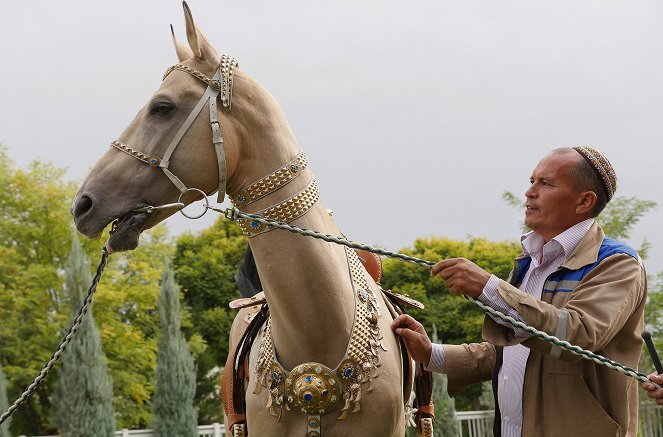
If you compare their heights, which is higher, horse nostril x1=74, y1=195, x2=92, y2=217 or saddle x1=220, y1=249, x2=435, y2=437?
horse nostril x1=74, y1=195, x2=92, y2=217

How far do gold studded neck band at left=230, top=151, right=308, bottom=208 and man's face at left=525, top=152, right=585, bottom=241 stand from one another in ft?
3.22

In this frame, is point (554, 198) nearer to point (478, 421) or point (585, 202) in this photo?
point (585, 202)

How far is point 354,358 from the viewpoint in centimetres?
379

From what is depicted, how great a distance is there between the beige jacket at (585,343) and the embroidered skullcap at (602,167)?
18 cm

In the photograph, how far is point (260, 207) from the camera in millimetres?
3750

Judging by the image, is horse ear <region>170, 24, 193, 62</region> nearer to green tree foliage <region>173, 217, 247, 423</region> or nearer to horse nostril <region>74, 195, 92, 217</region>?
horse nostril <region>74, 195, 92, 217</region>

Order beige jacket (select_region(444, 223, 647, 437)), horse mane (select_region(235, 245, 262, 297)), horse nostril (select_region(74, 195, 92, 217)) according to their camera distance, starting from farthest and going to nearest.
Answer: horse mane (select_region(235, 245, 262, 297)) < horse nostril (select_region(74, 195, 92, 217)) < beige jacket (select_region(444, 223, 647, 437))

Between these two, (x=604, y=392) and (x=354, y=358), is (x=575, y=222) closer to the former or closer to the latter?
(x=604, y=392)

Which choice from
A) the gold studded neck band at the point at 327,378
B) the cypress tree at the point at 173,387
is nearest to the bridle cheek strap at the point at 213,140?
the gold studded neck band at the point at 327,378

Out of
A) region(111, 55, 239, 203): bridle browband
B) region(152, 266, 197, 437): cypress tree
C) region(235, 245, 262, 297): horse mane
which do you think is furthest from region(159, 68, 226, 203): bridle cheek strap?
region(152, 266, 197, 437): cypress tree

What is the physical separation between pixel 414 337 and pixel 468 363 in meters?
0.26

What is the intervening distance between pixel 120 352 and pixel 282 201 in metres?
16.6

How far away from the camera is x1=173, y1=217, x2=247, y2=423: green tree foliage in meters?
20.9

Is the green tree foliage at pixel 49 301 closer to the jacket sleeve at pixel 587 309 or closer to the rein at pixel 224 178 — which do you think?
the rein at pixel 224 178
